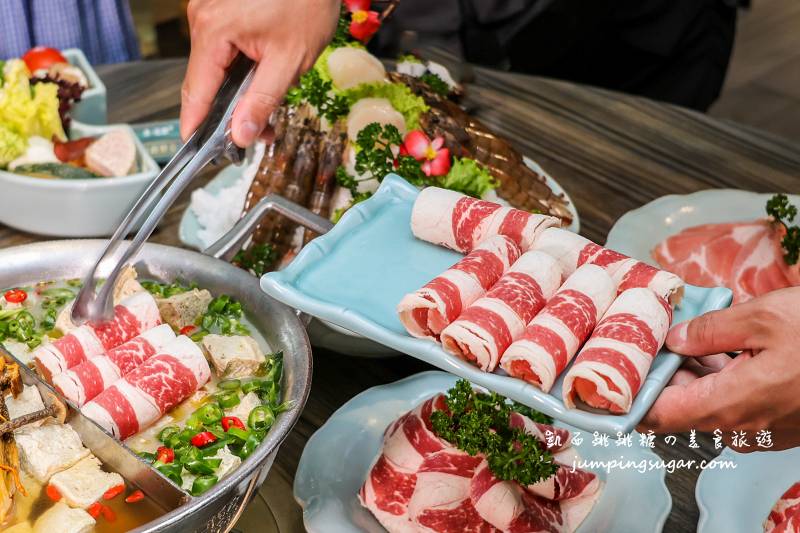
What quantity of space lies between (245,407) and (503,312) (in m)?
0.47

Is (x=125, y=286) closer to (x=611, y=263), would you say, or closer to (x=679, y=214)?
(x=611, y=263)

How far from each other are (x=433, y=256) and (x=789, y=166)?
1.78 metres

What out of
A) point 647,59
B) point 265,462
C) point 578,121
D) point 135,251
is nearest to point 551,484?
point 265,462

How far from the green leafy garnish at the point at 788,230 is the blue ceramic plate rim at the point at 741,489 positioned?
70 cm

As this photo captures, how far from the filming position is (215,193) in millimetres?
2428

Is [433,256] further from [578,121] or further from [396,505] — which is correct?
→ [578,121]

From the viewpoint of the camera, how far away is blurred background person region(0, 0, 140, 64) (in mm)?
3359

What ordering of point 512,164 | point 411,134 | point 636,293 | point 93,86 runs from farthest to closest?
1. point 93,86
2. point 512,164
3. point 411,134
4. point 636,293

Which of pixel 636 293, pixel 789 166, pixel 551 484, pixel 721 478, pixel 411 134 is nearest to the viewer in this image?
pixel 636 293

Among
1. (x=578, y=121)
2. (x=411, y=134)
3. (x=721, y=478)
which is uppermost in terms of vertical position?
(x=411, y=134)

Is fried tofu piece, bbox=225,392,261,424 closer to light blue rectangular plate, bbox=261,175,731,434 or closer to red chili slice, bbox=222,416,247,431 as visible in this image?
red chili slice, bbox=222,416,247,431

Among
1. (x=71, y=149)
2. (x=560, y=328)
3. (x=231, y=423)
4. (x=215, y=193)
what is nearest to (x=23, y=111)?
(x=71, y=149)

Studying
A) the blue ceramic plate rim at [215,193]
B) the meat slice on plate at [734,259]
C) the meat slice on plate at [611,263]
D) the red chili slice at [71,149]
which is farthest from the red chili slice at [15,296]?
the meat slice on plate at [734,259]

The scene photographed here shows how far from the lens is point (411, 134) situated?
2.27 m
